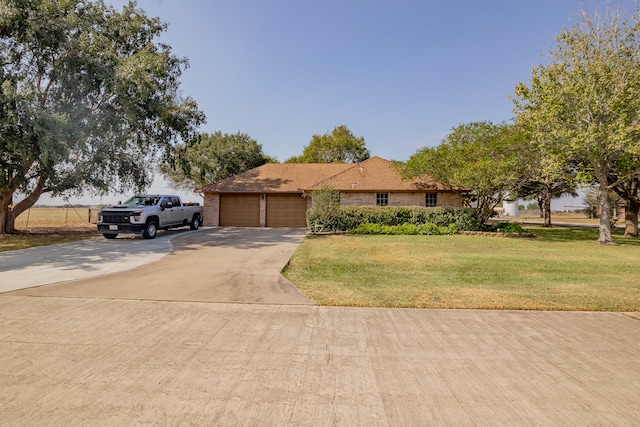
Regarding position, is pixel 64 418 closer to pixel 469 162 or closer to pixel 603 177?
pixel 469 162

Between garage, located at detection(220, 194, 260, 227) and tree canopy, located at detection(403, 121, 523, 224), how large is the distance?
10.7m

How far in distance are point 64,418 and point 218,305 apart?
274 cm

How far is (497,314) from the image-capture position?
4.71 metres

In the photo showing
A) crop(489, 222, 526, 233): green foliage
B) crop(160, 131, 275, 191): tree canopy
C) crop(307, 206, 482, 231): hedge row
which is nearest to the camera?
crop(489, 222, 526, 233): green foliage

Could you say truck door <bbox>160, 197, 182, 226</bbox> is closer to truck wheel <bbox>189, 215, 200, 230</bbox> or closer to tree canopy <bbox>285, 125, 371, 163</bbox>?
truck wheel <bbox>189, 215, 200, 230</bbox>

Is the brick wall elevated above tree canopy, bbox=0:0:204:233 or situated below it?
below

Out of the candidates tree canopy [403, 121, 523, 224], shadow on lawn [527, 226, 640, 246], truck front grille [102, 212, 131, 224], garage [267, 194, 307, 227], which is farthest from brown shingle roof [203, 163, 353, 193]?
shadow on lawn [527, 226, 640, 246]

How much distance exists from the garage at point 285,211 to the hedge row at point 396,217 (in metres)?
5.20

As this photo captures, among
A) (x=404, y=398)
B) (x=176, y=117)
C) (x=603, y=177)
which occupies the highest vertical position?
(x=176, y=117)

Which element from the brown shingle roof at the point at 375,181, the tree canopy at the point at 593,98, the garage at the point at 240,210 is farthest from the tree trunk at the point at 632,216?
the garage at the point at 240,210

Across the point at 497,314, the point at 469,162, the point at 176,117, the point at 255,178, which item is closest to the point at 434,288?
the point at 497,314

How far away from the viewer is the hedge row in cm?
1742

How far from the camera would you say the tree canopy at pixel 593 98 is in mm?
13391

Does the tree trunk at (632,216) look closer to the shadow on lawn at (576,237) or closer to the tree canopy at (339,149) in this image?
the shadow on lawn at (576,237)
